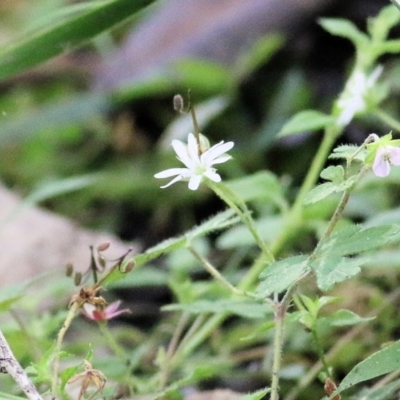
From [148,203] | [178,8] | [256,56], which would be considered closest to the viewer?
[148,203]

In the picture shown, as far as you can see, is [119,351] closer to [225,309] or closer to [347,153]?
[225,309]

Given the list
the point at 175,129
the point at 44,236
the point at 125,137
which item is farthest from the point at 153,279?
the point at 125,137

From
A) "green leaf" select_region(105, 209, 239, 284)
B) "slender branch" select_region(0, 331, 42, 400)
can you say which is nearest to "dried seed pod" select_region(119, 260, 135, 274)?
"green leaf" select_region(105, 209, 239, 284)

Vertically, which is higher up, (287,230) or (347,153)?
(347,153)

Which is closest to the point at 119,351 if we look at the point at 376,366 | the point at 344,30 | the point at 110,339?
the point at 110,339

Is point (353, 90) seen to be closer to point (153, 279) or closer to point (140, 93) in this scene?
point (153, 279)
